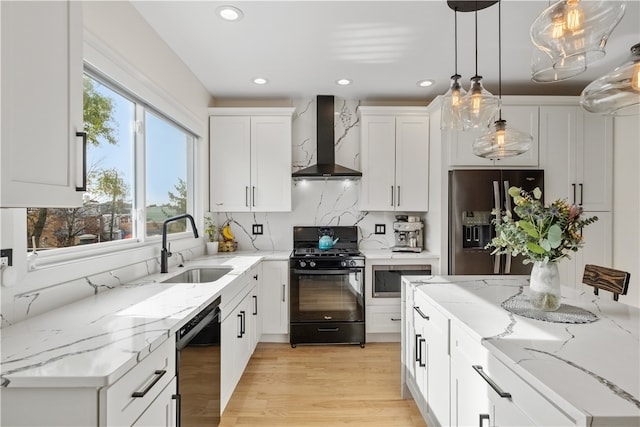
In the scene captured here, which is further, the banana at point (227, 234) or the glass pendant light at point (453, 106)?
the banana at point (227, 234)

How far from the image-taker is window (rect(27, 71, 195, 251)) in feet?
5.41

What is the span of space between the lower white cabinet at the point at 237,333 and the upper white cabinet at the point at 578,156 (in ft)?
9.71

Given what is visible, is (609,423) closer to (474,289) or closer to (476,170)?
(474,289)

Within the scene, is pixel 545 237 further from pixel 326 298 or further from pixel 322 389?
pixel 326 298

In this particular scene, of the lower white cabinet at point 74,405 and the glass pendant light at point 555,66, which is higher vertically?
the glass pendant light at point 555,66

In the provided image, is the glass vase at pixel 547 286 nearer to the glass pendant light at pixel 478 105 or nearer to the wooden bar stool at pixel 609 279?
the wooden bar stool at pixel 609 279

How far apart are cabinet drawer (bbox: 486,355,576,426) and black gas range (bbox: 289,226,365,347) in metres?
2.11

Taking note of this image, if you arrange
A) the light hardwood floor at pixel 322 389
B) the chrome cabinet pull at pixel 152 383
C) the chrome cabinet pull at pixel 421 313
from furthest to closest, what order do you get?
the light hardwood floor at pixel 322 389
the chrome cabinet pull at pixel 421 313
the chrome cabinet pull at pixel 152 383

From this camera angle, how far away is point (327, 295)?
3299mm

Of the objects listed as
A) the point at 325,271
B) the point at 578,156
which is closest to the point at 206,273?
the point at 325,271

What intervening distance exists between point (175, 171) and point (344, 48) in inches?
70.9

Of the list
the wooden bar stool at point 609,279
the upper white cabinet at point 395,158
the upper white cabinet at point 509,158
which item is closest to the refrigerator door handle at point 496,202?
the upper white cabinet at point 509,158

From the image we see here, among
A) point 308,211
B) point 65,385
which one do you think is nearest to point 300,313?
point 308,211

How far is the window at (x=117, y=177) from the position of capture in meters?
1.65
